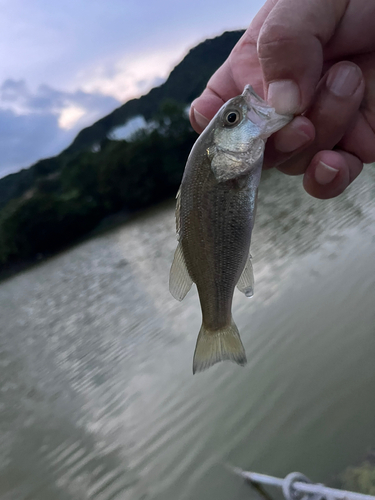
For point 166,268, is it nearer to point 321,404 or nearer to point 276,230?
point 276,230

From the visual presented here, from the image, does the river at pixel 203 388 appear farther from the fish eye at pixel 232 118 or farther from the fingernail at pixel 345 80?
the fish eye at pixel 232 118

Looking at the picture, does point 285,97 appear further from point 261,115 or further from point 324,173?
point 324,173

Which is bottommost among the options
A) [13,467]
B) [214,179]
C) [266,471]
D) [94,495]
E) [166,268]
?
[266,471]

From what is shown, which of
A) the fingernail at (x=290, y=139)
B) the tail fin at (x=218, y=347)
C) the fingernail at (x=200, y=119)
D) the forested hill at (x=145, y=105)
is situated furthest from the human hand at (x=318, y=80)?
the forested hill at (x=145, y=105)

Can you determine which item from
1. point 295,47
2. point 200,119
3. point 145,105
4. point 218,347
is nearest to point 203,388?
point 218,347

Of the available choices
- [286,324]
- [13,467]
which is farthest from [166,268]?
[13,467]

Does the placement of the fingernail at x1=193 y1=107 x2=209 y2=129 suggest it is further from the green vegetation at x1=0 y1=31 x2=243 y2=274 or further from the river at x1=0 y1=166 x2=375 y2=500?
the green vegetation at x1=0 y1=31 x2=243 y2=274
